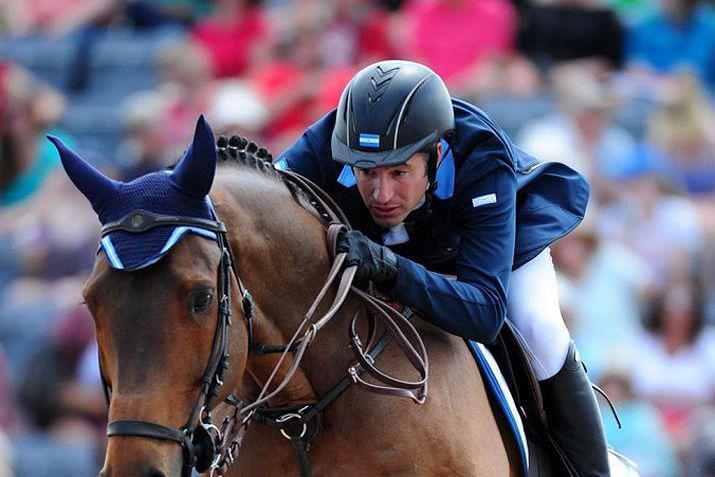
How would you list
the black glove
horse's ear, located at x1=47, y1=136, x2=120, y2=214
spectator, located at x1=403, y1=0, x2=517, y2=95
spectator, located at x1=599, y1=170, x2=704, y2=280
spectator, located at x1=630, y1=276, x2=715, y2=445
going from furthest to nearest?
spectator, located at x1=403, y1=0, x2=517, y2=95
spectator, located at x1=599, y1=170, x2=704, y2=280
spectator, located at x1=630, y1=276, x2=715, y2=445
the black glove
horse's ear, located at x1=47, y1=136, x2=120, y2=214

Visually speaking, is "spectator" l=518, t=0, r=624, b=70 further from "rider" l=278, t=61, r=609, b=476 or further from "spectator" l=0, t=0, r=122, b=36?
"rider" l=278, t=61, r=609, b=476

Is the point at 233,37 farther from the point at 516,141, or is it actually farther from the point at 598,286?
the point at 598,286

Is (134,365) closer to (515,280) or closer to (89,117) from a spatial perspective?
(515,280)

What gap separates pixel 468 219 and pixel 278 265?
0.71 metres

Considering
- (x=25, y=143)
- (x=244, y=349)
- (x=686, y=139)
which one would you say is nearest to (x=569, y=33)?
(x=686, y=139)

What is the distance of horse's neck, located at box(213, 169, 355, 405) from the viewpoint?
4598 millimetres

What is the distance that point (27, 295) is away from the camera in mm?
10859

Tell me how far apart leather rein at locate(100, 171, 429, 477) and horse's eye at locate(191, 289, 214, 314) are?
2.3 inches

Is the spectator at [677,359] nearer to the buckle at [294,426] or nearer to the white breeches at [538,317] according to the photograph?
the white breeches at [538,317]

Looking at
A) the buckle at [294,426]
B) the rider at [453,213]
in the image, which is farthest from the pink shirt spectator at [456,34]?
the buckle at [294,426]

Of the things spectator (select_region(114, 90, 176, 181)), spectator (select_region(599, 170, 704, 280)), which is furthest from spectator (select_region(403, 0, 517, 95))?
spectator (select_region(114, 90, 176, 181))

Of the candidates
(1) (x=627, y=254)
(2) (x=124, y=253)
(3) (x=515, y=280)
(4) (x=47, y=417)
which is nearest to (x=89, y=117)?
(4) (x=47, y=417)

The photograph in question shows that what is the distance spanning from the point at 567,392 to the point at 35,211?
6662 millimetres

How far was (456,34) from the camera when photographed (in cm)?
1177
